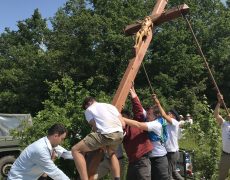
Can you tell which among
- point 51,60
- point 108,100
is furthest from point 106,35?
point 108,100

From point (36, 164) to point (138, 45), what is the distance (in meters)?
2.21

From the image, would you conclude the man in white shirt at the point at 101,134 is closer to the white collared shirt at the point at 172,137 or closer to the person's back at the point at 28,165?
the person's back at the point at 28,165

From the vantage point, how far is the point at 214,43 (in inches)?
1948

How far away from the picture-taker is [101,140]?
5625 millimetres

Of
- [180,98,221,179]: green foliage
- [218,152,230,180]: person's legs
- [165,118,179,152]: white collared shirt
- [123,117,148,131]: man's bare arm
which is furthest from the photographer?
[180,98,221,179]: green foliage

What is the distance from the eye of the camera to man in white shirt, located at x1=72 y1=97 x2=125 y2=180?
5.50 m

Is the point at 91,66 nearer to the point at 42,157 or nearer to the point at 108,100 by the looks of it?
the point at 108,100

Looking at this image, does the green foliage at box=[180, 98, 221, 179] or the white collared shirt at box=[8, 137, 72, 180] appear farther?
the green foliage at box=[180, 98, 221, 179]

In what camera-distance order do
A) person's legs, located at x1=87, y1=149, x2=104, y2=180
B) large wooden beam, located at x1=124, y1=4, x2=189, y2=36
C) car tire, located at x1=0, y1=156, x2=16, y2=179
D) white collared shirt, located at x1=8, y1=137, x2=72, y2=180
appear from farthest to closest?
car tire, located at x1=0, y1=156, x2=16, y2=179, large wooden beam, located at x1=124, y1=4, x2=189, y2=36, person's legs, located at x1=87, y1=149, x2=104, y2=180, white collared shirt, located at x1=8, y1=137, x2=72, y2=180

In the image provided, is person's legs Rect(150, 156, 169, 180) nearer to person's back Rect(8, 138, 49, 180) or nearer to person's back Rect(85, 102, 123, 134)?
person's back Rect(85, 102, 123, 134)

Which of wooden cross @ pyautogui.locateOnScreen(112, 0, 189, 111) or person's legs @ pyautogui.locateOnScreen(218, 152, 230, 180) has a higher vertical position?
wooden cross @ pyautogui.locateOnScreen(112, 0, 189, 111)

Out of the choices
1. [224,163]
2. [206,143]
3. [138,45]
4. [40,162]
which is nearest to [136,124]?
[138,45]

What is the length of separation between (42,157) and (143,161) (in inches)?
72.5

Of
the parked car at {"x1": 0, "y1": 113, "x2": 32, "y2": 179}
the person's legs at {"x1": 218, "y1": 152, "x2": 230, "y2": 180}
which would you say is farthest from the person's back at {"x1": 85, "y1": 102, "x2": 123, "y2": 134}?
the parked car at {"x1": 0, "y1": 113, "x2": 32, "y2": 179}
